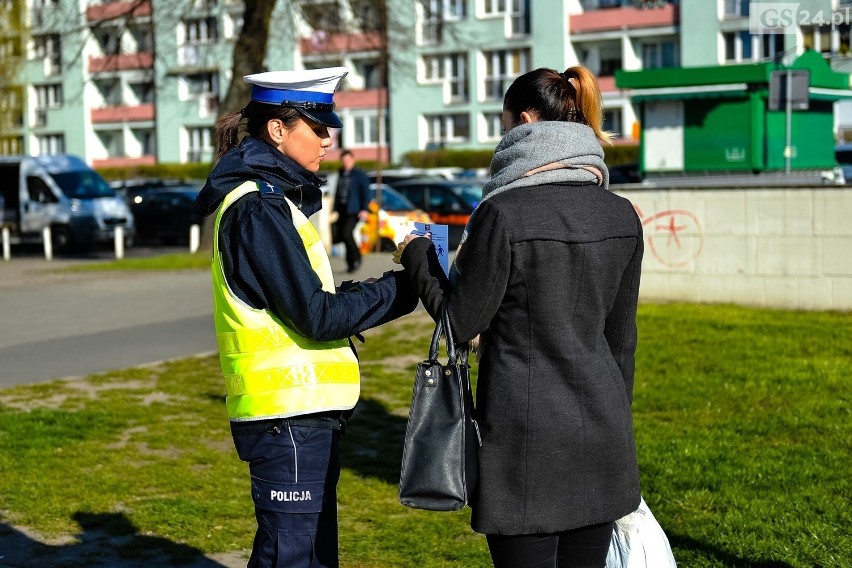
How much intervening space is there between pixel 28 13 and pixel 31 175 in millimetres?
12980

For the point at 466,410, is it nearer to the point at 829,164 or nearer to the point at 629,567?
the point at 629,567

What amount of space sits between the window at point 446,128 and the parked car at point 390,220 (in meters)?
32.0

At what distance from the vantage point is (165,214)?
31.7 m

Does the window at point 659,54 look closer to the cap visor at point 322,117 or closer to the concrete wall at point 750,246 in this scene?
the concrete wall at point 750,246

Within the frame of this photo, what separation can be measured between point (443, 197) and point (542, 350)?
2326cm

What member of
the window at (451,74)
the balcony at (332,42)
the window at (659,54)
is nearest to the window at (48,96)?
the window at (451,74)

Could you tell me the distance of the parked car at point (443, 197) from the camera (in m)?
25.8

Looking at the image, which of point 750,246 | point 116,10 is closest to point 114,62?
point 116,10

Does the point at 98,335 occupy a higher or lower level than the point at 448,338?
lower

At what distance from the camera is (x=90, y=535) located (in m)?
5.62

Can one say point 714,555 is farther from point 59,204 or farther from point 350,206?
point 59,204

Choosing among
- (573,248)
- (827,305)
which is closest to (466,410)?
(573,248)

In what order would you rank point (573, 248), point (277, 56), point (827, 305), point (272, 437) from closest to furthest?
point (573, 248) < point (272, 437) < point (827, 305) < point (277, 56)

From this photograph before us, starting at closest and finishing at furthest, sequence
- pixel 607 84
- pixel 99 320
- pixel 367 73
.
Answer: pixel 99 320 < pixel 607 84 < pixel 367 73
